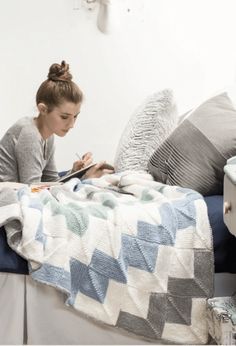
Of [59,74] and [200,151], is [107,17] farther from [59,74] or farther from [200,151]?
[200,151]

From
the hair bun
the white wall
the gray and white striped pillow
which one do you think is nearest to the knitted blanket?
the gray and white striped pillow

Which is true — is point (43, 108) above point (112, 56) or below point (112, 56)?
below

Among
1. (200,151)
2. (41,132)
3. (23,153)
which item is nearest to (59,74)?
(41,132)

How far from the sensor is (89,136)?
8.30 ft

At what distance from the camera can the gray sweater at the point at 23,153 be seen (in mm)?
1718

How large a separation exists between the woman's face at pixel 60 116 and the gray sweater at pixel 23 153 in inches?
2.5

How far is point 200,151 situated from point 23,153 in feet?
2.40

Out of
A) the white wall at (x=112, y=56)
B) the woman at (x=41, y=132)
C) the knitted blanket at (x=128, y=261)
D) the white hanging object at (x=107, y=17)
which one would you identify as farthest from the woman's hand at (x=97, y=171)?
the white hanging object at (x=107, y=17)

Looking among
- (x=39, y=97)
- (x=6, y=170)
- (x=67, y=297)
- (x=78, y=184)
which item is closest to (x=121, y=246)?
(x=67, y=297)

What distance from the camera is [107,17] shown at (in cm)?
235

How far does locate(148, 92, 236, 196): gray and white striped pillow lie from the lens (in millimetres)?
1285

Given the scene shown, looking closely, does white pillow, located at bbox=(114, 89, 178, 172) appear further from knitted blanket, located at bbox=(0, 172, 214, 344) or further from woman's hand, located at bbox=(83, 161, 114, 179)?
knitted blanket, located at bbox=(0, 172, 214, 344)

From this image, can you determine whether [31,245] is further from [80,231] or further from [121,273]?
[121,273]

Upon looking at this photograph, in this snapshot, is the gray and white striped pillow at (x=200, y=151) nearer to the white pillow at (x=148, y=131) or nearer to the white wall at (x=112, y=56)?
the white pillow at (x=148, y=131)
